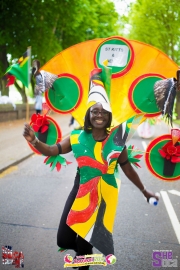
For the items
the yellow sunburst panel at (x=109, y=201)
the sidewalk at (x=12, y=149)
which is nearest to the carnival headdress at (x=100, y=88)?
the yellow sunburst panel at (x=109, y=201)

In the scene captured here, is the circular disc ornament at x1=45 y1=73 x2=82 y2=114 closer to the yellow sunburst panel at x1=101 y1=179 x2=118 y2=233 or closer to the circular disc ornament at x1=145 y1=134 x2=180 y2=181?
the circular disc ornament at x1=145 y1=134 x2=180 y2=181

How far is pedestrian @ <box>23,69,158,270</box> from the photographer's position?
281 centimetres

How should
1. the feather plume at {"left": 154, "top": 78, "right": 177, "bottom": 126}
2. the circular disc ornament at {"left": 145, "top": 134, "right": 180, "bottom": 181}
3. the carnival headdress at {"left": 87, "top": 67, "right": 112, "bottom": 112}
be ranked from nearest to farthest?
the carnival headdress at {"left": 87, "top": 67, "right": 112, "bottom": 112}
the feather plume at {"left": 154, "top": 78, "right": 177, "bottom": 126}
the circular disc ornament at {"left": 145, "top": 134, "right": 180, "bottom": 181}

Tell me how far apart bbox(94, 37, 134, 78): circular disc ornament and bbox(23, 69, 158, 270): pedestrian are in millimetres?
598

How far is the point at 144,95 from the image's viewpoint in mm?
3443

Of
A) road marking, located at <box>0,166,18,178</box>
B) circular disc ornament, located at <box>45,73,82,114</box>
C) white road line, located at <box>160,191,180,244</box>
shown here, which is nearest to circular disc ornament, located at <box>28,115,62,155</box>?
circular disc ornament, located at <box>45,73,82,114</box>

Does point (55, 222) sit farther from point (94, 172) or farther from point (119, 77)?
point (119, 77)

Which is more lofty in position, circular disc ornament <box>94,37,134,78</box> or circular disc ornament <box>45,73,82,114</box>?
circular disc ornament <box>94,37,134,78</box>

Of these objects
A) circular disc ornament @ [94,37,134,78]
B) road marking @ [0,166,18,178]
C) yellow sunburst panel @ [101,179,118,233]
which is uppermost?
circular disc ornament @ [94,37,134,78]

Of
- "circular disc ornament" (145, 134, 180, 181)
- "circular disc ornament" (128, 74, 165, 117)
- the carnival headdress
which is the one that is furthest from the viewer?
"circular disc ornament" (128, 74, 165, 117)

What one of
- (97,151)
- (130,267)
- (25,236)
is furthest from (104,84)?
(25,236)

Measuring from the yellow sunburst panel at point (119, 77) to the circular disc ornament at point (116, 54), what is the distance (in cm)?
3

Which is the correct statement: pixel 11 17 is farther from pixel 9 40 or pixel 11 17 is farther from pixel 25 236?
pixel 25 236

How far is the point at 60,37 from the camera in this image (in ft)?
70.4
